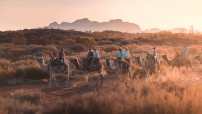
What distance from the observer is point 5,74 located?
110ft

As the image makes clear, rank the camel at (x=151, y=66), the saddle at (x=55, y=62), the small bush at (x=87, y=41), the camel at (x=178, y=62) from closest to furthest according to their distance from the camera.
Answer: the saddle at (x=55, y=62), the camel at (x=151, y=66), the camel at (x=178, y=62), the small bush at (x=87, y=41)

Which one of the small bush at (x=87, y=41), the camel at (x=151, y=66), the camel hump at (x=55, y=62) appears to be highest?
the camel hump at (x=55, y=62)

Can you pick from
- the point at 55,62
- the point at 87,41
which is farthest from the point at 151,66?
the point at 87,41

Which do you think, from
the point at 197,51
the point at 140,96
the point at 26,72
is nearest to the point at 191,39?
the point at 197,51

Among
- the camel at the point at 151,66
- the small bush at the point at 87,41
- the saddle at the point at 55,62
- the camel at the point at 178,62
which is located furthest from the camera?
the small bush at the point at 87,41

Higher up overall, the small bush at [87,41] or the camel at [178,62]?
the camel at [178,62]

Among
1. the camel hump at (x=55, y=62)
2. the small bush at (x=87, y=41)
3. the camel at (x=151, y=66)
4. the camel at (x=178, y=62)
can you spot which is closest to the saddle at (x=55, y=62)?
the camel hump at (x=55, y=62)

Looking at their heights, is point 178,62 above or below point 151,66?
above

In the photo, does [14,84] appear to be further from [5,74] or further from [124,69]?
[124,69]

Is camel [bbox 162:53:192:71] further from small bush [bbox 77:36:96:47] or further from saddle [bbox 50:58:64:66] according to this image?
small bush [bbox 77:36:96:47]

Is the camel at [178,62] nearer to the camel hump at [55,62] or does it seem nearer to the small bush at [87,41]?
the camel hump at [55,62]

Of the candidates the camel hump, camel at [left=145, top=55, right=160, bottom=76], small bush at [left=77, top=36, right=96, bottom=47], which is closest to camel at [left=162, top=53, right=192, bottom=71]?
camel at [left=145, top=55, right=160, bottom=76]

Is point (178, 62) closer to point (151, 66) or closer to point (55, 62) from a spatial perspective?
point (151, 66)

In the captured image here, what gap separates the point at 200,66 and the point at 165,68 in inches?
263
